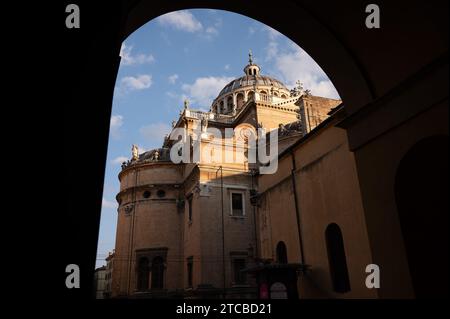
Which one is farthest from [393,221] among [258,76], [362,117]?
[258,76]

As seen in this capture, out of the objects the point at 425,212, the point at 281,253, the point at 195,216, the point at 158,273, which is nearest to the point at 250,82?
the point at 195,216

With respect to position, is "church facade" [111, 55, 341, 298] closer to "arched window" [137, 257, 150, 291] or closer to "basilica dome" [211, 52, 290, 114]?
"arched window" [137, 257, 150, 291]

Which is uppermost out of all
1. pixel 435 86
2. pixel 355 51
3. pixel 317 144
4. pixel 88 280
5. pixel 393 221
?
pixel 317 144

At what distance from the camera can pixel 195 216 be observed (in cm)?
2667

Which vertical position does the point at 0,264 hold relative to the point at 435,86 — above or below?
below

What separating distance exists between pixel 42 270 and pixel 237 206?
2405 centimetres

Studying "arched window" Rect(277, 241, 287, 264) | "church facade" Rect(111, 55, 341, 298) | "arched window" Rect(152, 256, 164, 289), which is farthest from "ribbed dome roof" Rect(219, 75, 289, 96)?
"arched window" Rect(277, 241, 287, 264)

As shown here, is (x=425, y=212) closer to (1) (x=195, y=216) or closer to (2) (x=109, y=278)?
(1) (x=195, y=216)

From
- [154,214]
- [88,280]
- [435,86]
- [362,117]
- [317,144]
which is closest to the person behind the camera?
[88,280]

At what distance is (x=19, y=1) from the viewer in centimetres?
352

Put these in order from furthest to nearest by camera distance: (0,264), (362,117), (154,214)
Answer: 1. (154,214)
2. (362,117)
3. (0,264)

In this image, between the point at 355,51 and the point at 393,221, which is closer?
the point at 393,221

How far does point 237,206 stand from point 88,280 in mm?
23828

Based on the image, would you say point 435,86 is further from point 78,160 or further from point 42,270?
point 42,270
